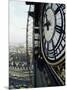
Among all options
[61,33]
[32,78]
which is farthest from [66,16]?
[32,78]

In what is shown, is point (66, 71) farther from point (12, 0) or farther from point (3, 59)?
point (12, 0)

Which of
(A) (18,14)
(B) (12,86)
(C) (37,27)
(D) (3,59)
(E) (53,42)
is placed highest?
(A) (18,14)

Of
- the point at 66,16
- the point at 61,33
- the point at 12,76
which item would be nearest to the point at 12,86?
the point at 12,76

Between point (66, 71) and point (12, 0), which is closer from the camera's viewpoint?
point (12, 0)

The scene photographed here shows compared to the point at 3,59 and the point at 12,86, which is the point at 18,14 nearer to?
the point at 3,59

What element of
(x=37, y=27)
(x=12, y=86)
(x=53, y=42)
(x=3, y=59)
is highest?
(x=37, y=27)

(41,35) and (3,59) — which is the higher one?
(41,35)
